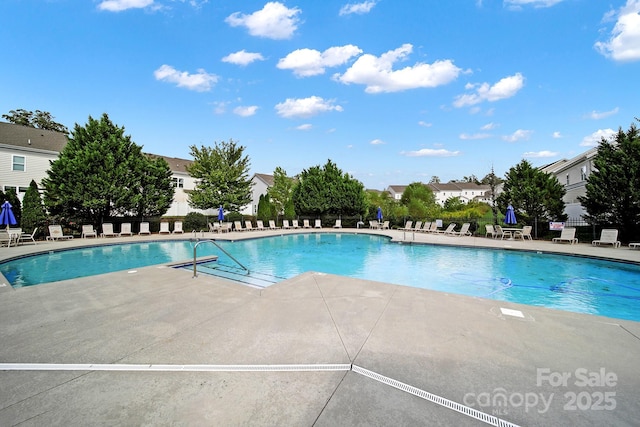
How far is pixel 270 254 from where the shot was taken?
1270cm

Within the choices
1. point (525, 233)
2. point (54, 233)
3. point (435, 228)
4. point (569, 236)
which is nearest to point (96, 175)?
point (54, 233)

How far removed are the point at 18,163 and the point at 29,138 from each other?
2.12 m

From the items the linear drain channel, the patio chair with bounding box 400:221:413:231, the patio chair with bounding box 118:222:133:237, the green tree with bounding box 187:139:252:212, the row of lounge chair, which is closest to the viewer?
the linear drain channel

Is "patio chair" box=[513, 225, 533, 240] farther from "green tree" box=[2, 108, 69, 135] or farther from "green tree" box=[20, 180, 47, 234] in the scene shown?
"green tree" box=[2, 108, 69, 135]

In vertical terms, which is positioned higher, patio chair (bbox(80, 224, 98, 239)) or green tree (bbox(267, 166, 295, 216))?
green tree (bbox(267, 166, 295, 216))

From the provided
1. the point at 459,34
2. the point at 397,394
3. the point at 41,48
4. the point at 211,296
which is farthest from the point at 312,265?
the point at 41,48

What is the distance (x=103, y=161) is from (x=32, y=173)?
301 inches

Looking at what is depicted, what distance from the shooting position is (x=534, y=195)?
15797 mm

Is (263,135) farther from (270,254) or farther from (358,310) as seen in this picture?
(358,310)

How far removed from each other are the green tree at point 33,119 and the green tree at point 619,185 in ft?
151

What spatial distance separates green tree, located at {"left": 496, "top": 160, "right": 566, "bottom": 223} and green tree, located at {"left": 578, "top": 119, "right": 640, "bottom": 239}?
2.39 meters

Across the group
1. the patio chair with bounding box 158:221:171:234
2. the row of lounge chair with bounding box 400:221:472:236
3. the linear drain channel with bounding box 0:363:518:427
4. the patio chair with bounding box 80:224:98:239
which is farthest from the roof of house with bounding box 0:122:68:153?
the row of lounge chair with bounding box 400:221:472:236

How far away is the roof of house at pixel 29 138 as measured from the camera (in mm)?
18850

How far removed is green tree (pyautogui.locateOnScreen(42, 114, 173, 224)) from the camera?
1583 centimetres
